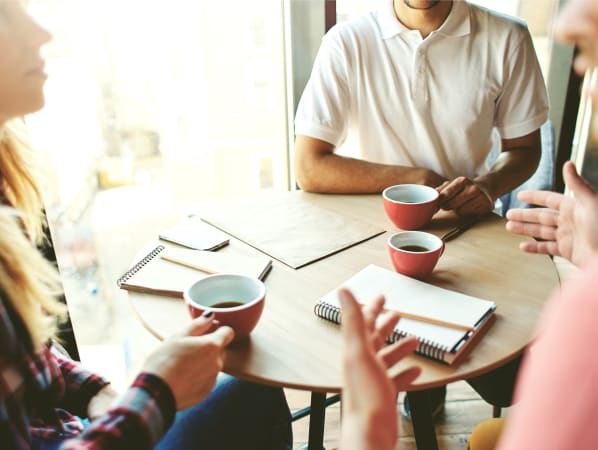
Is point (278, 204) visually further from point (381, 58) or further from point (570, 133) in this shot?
point (570, 133)

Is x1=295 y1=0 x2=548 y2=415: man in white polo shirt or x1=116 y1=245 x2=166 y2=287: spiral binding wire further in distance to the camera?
x1=295 y1=0 x2=548 y2=415: man in white polo shirt

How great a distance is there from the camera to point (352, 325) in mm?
585

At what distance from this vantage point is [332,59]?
1.63 meters

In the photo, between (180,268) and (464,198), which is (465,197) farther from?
(180,268)

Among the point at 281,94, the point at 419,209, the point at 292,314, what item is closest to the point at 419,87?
the point at 419,209

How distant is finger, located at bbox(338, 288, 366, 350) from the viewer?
0.57 metres

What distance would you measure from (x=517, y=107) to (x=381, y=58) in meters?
0.47

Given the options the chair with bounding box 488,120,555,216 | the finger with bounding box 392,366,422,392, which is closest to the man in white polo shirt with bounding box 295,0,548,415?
the chair with bounding box 488,120,555,216

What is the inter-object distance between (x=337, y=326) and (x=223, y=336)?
21 cm

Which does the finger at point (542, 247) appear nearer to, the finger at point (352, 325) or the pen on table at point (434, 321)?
the pen on table at point (434, 321)

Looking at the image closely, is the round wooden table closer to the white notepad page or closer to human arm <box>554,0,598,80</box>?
the white notepad page

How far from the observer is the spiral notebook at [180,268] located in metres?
1.01

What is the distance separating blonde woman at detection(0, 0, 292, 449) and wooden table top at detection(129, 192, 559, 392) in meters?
0.09

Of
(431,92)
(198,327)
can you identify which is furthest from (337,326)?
(431,92)
